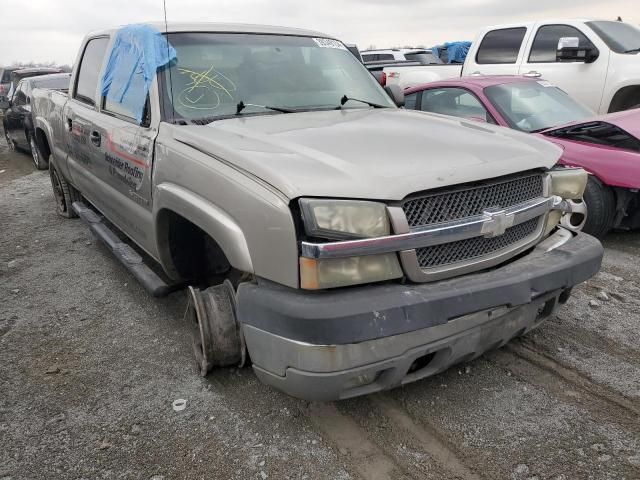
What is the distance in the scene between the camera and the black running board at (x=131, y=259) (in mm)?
3258

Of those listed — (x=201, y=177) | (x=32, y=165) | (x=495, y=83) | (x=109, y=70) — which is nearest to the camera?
(x=201, y=177)

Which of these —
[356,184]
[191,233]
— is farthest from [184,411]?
[356,184]

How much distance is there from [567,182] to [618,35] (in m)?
5.99

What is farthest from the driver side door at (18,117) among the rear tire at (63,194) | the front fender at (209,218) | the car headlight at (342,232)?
the car headlight at (342,232)

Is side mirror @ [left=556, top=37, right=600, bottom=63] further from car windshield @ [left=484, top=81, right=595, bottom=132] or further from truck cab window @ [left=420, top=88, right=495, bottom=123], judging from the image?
truck cab window @ [left=420, top=88, right=495, bottom=123]

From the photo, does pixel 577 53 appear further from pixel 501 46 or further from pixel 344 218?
pixel 344 218

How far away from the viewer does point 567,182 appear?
9.37 feet

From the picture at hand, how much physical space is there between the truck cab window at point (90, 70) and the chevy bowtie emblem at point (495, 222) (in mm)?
3337

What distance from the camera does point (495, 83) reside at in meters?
5.79

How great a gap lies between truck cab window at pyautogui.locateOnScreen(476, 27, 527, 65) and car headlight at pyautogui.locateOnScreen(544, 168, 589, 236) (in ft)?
19.1

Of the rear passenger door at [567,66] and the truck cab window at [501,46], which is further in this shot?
the truck cab window at [501,46]

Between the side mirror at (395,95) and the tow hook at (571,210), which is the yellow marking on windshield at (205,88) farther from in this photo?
the tow hook at (571,210)

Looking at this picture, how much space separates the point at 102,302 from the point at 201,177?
1988 millimetres

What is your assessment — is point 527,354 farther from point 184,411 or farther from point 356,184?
point 184,411
